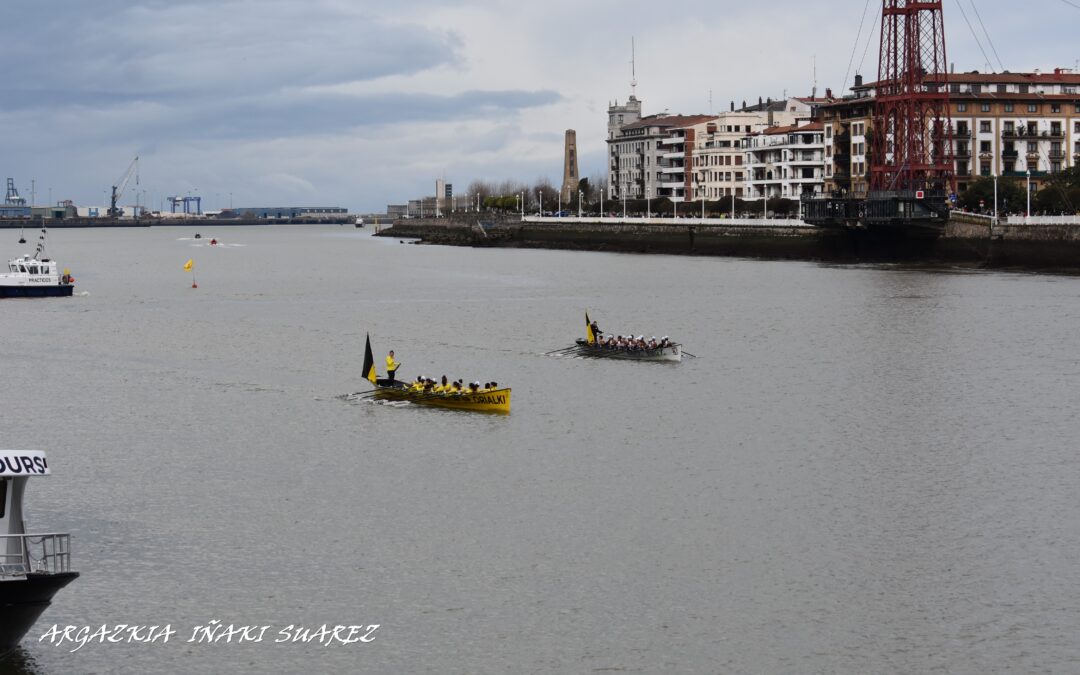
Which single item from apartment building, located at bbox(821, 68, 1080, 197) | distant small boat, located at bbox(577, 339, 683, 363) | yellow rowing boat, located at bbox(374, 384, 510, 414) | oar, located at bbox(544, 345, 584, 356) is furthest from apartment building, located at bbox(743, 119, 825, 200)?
yellow rowing boat, located at bbox(374, 384, 510, 414)

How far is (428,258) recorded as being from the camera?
195125 millimetres

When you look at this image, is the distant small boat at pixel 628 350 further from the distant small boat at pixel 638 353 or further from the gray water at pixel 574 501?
the gray water at pixel 574 501

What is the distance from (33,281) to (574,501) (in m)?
84.5

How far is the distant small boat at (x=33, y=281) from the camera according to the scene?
372 feet

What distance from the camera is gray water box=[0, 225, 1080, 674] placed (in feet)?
98.9

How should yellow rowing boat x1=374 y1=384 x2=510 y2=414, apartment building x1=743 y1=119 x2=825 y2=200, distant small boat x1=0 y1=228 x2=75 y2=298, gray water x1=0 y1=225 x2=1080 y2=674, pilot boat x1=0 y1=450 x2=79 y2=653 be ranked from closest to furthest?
1. pilot boat x1=0 y1=450 x2=79 y2=653
2. gray water x1=0 y1=225 x2=1080 y2=674
3. yellow rowing boat x1=374 y1=384 x2=510 y2=414
4. distant small boat x1=0 y1=228 x2=75 y2=298
5. apartment building x1=743 y1=119 x2=825 y2=200

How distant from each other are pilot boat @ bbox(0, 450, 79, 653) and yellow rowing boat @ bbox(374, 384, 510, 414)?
28.0m

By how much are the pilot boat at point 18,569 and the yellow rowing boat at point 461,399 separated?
28.0 m

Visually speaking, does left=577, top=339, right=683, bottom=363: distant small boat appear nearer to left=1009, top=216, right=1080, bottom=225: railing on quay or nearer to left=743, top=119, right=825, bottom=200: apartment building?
left=1009, top=216, right=1080, bottom=225: railing on quay

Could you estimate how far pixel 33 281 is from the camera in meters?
114

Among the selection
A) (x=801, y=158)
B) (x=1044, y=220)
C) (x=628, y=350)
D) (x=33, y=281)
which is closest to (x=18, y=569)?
(x=628, y=350)

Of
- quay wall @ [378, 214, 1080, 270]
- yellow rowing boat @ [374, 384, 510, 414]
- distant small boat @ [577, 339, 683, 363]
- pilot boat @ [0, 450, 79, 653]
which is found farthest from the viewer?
quay wall @ [378, 214, 1080, 270]

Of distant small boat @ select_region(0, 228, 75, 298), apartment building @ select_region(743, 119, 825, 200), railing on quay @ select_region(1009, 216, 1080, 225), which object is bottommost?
distant small boat @ select_region(0, 228, 75, 298)

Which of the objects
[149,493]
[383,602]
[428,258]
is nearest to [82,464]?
[149,493]
